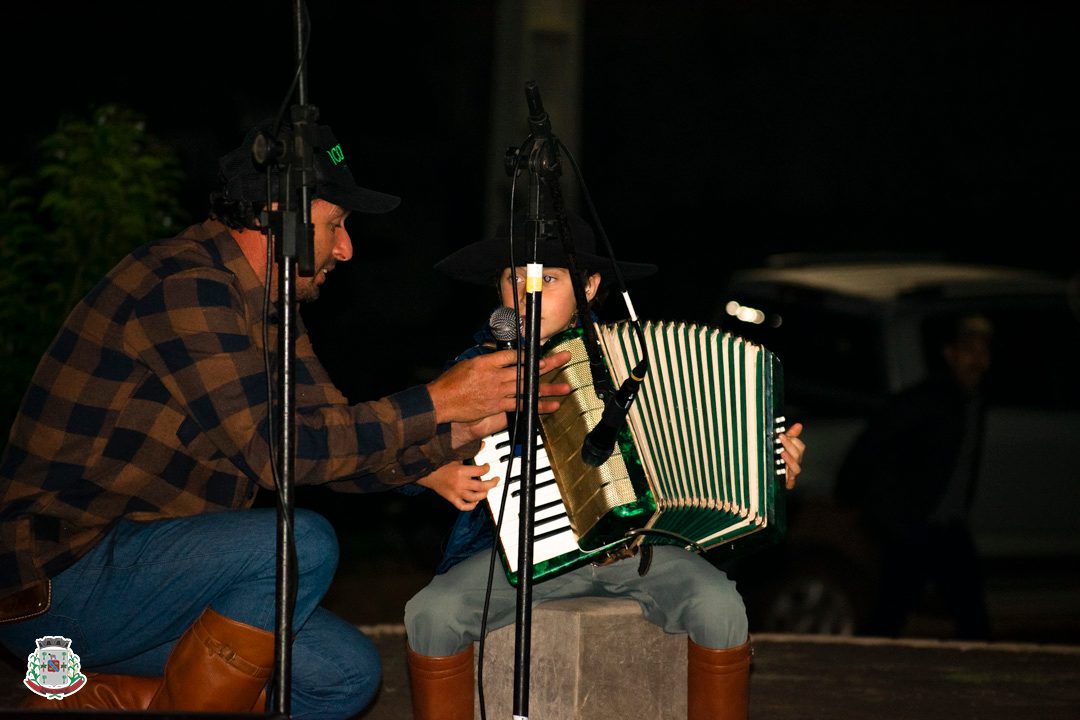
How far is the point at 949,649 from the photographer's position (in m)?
5.56

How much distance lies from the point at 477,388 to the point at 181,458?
27.2 inches

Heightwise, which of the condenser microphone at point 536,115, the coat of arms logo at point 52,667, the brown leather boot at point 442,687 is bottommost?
the brown leather boot at point 442,687

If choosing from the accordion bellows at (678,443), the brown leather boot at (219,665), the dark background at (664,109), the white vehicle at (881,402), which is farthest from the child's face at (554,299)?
the dark background at (664,109)

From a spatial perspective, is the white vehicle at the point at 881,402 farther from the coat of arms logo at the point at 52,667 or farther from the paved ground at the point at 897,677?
the coat of arms logo at the point at 52,667

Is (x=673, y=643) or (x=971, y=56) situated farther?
(x=971, y=56)

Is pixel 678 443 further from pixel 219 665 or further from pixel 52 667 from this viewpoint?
pixel 52 667

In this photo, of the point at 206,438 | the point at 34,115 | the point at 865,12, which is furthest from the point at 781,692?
the point at 865,12

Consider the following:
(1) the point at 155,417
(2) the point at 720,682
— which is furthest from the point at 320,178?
(2) the point at 720,682

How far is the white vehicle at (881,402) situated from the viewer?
6.25 m

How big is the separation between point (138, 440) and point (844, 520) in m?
3.82

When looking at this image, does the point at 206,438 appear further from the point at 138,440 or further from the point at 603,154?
the point at 603,154

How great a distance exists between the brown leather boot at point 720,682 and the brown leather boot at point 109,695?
135cm

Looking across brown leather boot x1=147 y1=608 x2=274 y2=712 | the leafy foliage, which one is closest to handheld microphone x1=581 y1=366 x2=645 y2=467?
brown leather boot x1=147 y1=608 x2=274 y2=712
